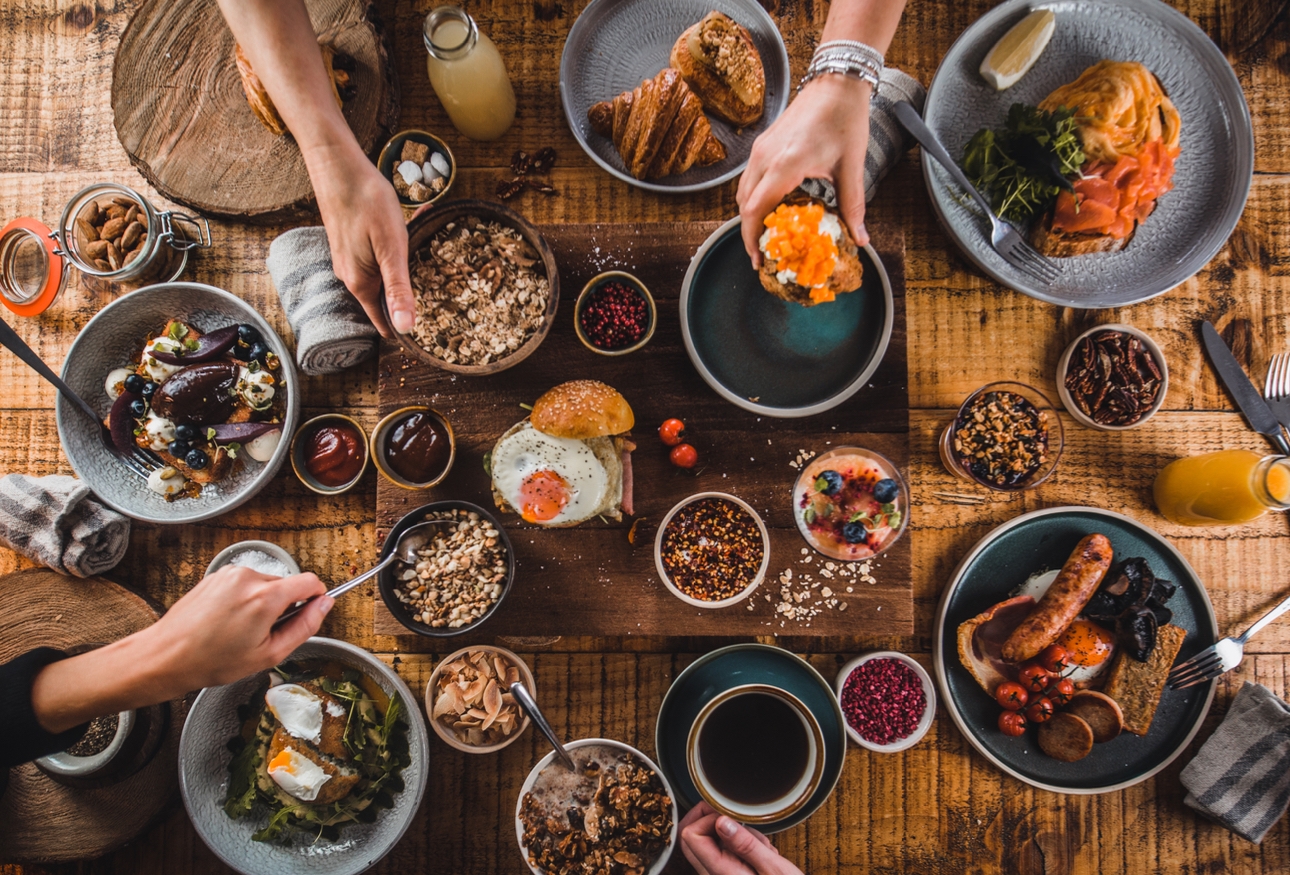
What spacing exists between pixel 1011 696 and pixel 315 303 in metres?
2.31

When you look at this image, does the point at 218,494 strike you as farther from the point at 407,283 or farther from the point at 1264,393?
the point at 1264,393

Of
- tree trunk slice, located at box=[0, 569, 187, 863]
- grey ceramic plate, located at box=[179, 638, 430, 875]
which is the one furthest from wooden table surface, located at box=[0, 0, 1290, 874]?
grey ceramic plate, located at box=[179, 638, 430, 875]

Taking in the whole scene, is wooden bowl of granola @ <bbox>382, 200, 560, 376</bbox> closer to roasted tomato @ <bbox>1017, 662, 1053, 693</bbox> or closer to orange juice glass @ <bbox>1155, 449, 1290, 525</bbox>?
roasted tomato @ <bbox>1017, 662, 1053, 693</bbox>

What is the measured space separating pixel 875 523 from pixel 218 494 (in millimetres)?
1918

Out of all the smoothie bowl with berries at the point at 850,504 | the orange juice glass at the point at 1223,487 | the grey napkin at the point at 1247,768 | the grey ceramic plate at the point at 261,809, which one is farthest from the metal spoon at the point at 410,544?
the grey napkin at the point at 1247,768

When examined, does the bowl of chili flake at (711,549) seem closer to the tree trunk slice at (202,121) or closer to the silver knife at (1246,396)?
the tree trunk slice at (202,121)

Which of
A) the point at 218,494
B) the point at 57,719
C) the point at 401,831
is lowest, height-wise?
the point at 401,831

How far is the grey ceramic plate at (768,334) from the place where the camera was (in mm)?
1991

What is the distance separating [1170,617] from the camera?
6.73 feet

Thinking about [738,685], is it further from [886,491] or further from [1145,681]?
[1145,681]

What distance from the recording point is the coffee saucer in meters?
1.88

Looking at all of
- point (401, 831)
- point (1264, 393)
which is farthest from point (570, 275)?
point (1264, 393)

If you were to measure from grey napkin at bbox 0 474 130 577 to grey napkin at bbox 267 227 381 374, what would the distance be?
2.56 feet

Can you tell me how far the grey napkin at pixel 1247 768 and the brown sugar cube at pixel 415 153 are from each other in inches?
118
